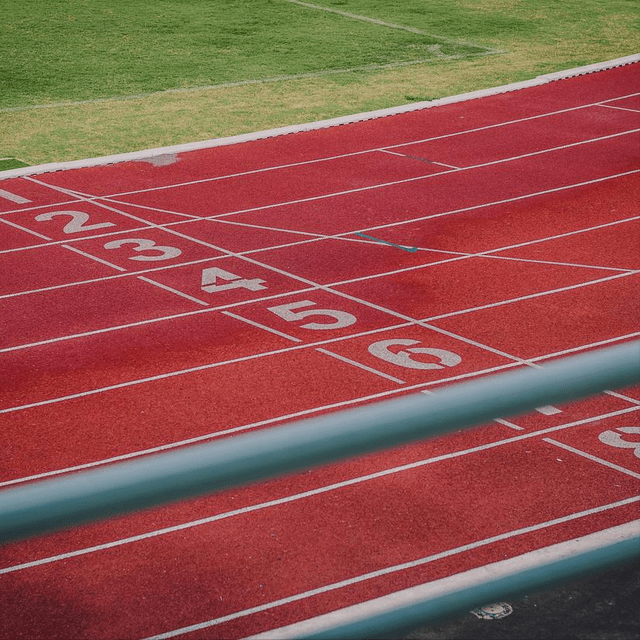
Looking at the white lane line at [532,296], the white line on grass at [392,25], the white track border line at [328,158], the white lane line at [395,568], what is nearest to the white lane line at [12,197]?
the white track border line at [328,158]

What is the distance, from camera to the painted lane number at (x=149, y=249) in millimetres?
9336

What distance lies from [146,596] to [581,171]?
26.2ft

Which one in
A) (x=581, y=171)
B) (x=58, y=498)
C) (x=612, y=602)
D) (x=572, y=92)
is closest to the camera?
(x=58, y=498)

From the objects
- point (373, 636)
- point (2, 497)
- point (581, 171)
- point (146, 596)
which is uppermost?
point (2, 497)

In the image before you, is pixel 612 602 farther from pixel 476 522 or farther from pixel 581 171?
pixel 581 171

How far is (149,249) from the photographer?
31.3 feet

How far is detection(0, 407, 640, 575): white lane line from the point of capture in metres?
5.02

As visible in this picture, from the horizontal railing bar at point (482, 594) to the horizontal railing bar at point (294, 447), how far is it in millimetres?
177

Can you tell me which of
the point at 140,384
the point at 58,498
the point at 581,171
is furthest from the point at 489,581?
the point at 581,171

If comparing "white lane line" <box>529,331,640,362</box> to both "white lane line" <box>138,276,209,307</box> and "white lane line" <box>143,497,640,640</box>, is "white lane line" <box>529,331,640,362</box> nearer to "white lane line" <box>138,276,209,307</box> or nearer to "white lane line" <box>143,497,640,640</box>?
"white lane line" <box>143,497,640,640</box>

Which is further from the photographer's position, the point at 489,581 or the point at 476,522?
the point at 476,522

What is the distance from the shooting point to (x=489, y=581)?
3.61ft

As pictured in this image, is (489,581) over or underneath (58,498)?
underneath

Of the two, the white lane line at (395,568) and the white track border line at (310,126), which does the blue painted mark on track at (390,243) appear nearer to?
the white track border line at (310,126)
